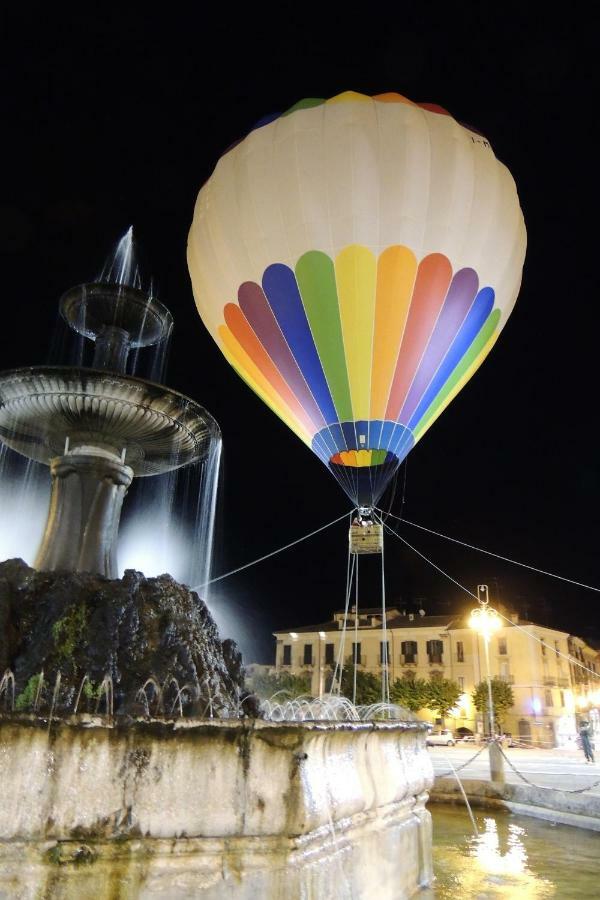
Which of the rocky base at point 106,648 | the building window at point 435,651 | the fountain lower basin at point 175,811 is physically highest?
the building window at point 435,651

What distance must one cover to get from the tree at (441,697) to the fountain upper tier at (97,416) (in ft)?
146

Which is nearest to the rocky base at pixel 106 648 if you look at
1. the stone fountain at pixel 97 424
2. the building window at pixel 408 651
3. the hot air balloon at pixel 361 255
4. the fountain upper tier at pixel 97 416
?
the stone fountain at pixel 97 424

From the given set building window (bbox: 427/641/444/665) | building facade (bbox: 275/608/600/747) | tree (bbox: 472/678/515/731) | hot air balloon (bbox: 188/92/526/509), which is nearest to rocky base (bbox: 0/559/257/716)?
hot air balloon (bbox: 188/92/526/509)

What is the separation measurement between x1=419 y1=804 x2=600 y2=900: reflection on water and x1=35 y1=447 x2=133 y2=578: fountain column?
6.07 metres

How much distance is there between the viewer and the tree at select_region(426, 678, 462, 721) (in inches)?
2005

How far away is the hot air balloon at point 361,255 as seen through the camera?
14.6m

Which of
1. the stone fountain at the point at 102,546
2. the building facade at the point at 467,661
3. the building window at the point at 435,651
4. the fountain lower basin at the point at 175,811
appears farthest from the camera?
the building window at the point at 435,651

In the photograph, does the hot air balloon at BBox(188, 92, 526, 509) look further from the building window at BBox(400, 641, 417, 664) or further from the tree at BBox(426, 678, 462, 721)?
the building window at BBox(400, 641, 417, 664)

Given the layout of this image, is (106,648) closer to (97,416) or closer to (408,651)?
(97,416)

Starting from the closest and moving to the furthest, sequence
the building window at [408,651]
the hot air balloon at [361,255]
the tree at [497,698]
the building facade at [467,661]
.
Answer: the hot air balloon at [361,255] < the tree at [497,698] < the building facade at [467,661] < the building window at [408,651]

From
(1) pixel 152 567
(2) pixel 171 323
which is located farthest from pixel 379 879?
(1) pixel 152 567

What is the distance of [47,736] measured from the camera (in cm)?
413

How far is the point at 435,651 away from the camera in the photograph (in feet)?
192

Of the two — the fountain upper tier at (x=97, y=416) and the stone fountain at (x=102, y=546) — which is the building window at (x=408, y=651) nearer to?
the stone fountain at (x=102, y=546)
